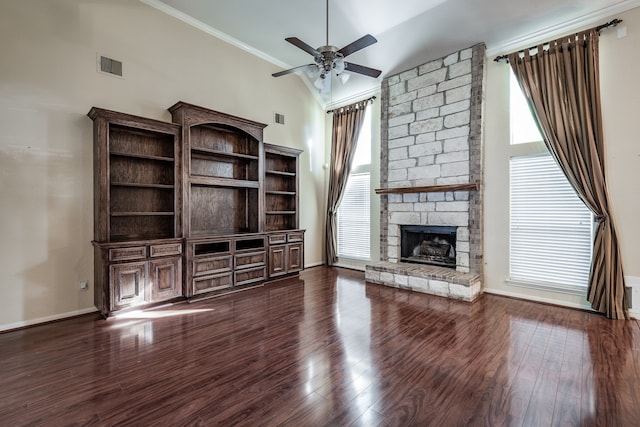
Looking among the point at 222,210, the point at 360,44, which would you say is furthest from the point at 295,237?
the point at 360,44

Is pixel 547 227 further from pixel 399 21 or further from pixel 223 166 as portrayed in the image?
pixel 223 166

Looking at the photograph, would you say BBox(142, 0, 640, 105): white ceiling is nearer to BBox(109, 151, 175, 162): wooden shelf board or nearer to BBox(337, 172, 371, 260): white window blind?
BBox(109, 151, 175, 162): wooden shelf board

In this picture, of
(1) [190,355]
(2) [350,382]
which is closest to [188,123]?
(1) [190,355]

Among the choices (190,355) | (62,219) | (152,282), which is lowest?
(190,355)

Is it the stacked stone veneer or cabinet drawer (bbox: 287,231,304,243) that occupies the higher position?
the stacked stone veneer

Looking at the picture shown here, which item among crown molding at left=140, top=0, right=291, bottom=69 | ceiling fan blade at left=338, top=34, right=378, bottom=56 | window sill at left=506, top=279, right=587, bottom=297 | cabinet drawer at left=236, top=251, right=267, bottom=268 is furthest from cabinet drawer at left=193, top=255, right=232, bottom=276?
window sill at left=506, top=279, right=587, bottom=297

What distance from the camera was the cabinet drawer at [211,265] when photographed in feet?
13.9

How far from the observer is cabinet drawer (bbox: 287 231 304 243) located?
551cm

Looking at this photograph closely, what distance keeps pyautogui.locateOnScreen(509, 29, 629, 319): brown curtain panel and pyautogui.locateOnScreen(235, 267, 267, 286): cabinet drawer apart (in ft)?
15.1

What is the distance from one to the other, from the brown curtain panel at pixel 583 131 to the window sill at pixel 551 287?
0.19 m

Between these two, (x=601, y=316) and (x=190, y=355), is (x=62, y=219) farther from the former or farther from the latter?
(x=601, y=316)

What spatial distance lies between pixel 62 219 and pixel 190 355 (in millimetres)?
2512

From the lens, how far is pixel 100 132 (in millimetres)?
3527

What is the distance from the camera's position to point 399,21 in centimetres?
438
